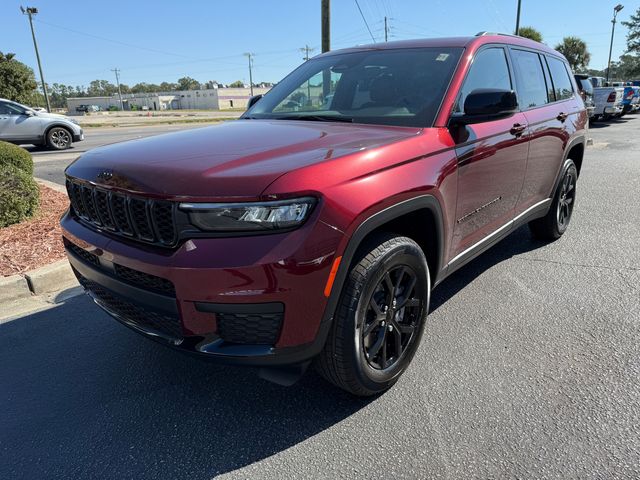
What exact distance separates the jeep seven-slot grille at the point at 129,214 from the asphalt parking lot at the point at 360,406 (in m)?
0.98

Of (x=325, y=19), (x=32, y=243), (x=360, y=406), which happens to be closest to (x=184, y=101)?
(x=325, y=19)

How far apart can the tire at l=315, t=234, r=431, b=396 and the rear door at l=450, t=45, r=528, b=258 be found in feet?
1.72

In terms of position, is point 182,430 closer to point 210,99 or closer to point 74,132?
point 74,132

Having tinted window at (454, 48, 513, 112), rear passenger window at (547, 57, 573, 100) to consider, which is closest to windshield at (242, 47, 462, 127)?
tinted window at (454, 48, 513, 112)

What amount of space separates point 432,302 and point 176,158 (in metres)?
2.30

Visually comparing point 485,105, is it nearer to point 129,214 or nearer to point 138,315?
point 129,214

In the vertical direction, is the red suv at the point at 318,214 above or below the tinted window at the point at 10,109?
below

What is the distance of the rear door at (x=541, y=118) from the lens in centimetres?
388

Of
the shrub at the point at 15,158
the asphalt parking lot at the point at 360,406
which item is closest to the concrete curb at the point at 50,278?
the asphalt parking lot at the point at 360,406

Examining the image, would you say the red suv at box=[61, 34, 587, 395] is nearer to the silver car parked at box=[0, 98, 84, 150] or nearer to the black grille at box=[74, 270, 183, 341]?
the black grille at box=[74, 270, 183, 341]

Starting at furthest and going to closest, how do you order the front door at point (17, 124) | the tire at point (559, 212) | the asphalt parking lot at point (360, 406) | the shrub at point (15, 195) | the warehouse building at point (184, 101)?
1. the warehouse building at point (184, 101)
2. the front door at point (17, 124)
3. the shrub at point (15, 195)
4. the tire at point (559, 212)
5. the asphalt parking lot at point (360, 406)

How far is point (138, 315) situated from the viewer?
2318 mm

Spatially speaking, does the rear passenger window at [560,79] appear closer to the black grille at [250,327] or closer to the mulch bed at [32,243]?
the black grille at [250,327]

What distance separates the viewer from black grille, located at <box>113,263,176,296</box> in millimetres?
2057
